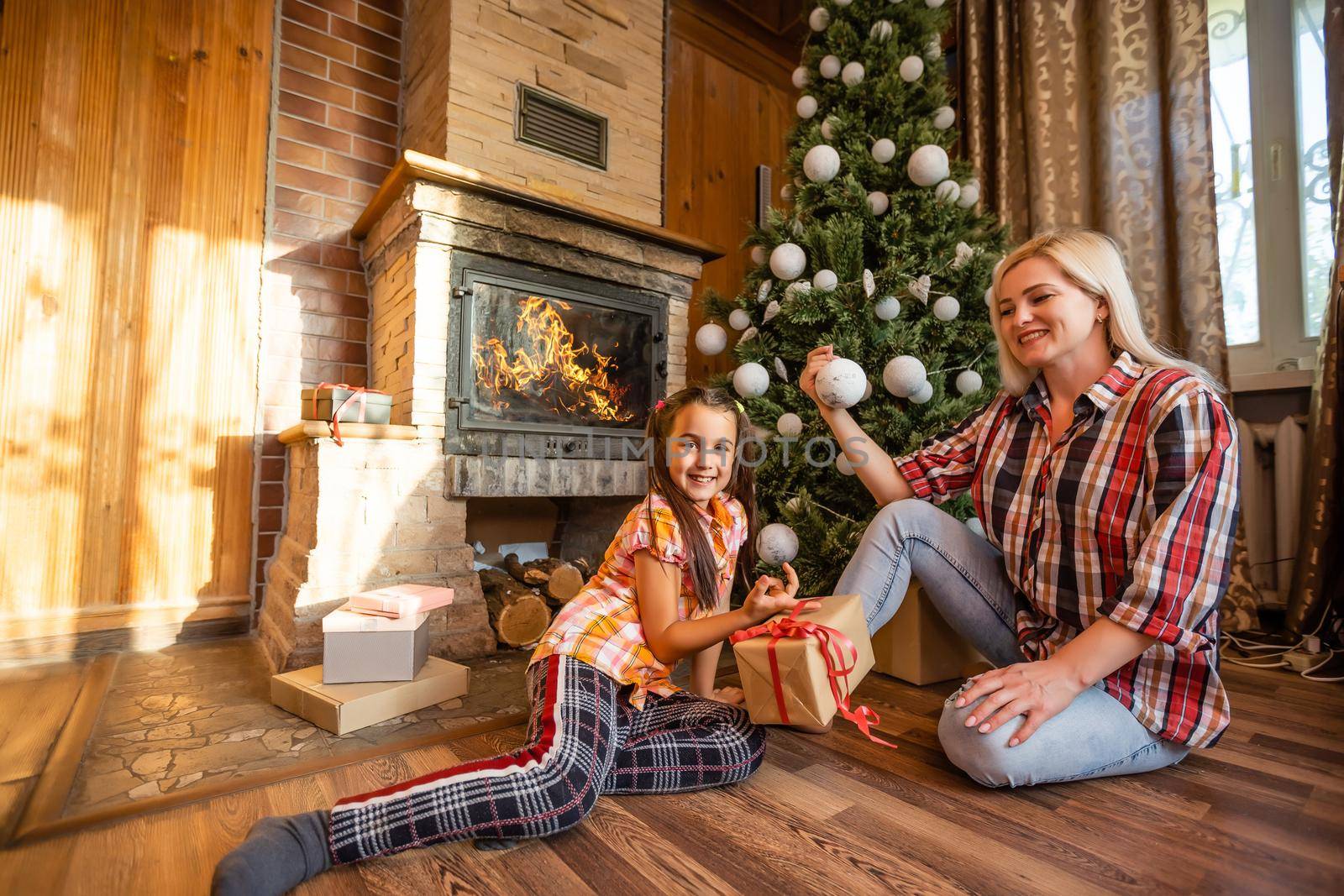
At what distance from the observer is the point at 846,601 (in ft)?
4.07

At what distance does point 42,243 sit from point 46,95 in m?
0.46

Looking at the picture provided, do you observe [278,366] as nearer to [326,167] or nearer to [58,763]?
[326,167]

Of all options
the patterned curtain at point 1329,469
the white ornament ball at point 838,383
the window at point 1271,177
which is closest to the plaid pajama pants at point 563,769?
the white ornament ball at point 838,383

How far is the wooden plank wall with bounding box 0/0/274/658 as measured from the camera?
200 centimetres

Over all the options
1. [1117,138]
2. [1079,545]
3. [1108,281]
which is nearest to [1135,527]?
[1079,545]

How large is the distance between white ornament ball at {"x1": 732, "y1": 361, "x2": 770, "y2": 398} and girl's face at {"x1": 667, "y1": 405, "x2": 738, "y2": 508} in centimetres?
86

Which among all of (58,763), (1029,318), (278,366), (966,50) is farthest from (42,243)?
(966,50)

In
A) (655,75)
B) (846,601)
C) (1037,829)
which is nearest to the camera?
(1037,829)

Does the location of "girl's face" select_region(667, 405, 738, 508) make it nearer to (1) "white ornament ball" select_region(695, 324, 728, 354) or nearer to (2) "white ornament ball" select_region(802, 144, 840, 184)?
(1) "white ornament ball" select_region(695, 324, 728, 354)

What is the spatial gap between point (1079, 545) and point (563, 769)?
0.98 metres

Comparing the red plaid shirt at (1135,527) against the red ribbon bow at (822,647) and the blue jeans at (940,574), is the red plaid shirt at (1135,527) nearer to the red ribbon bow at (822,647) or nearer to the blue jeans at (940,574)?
the blue jeans at (940,574)

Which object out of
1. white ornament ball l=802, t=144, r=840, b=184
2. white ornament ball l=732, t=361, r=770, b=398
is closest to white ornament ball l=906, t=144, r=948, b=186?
white ornament ball l=802, t=144, r=840, b=184

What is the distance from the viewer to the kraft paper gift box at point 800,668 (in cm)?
110

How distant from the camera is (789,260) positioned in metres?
2.20
